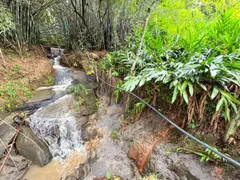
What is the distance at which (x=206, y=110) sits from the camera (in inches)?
62.9

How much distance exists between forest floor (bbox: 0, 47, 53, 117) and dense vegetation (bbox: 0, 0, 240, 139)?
0.35 metres

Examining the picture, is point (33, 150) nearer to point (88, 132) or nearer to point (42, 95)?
point (88, 132)

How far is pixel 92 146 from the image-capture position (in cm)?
235

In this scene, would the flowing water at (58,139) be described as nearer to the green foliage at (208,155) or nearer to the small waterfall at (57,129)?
the small waterfall at (57,129)

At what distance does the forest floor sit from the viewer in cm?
286

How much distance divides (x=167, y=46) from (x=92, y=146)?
194cm

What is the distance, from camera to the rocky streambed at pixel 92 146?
5.20ft

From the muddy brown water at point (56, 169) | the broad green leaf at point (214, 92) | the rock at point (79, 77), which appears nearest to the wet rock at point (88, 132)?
the muddy brown water at point (56, 169)

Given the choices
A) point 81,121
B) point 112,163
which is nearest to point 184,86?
point 112,163

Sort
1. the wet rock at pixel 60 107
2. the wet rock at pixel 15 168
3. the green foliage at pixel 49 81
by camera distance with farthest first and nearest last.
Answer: the green foliage at pixel 49 81 < the wet rock at pixel 60 107 < the wet rock at pixel 15 168

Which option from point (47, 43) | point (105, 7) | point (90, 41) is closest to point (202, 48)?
point (105, 7)

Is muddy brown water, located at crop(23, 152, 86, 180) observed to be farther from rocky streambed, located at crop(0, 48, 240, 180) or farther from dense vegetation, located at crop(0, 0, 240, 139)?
dense vegetation, located at crop(0, 0, 240, 139)

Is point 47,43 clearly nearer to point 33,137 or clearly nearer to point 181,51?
point 33,137

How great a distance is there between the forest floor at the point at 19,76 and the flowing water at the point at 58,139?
1.91ft
